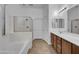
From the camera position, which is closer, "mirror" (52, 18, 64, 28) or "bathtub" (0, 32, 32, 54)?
"bathtub" (0, 32, 32, 54)

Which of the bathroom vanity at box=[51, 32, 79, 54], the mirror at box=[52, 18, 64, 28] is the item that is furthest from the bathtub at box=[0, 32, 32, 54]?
the mirror at box=[52, 18, 64, 28]

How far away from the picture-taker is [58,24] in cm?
543

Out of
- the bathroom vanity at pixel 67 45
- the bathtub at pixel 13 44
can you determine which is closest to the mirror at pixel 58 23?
the bathroom vanity at pixel 67 45

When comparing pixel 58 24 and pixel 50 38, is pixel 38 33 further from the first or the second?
pixel 58 24

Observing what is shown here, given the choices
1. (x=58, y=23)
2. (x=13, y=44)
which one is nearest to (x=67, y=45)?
(x=13, y=44)

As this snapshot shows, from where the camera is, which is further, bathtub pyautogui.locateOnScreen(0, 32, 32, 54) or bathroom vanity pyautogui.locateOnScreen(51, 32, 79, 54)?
bathtub pyautogui.locateOnScreen(0, 32, 32, 54)

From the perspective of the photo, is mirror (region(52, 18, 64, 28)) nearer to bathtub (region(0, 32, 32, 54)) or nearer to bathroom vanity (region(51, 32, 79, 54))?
bathroom vanity (region(51, 32, 79, 54))

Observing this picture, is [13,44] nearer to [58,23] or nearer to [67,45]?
[67,45]

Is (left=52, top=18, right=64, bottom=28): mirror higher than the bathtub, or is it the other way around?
(left=52, top=18, right=64, bottom=28): mirror

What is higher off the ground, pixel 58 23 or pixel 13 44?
pixel 58 23

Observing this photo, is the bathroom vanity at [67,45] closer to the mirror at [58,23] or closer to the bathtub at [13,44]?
the bathtub at [13,44]

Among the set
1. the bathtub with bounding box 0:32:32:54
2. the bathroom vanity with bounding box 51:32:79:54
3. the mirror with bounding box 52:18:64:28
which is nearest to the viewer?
the bathroom vanity with bounding box 51:32:79:54

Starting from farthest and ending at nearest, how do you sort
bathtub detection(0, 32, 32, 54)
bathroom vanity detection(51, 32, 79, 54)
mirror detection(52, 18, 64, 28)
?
mirror detection(52, 18, 64, 28) → bathtub detection(0, 32, 32, 54) → bathroom vanity detection(51, 32, 79, 54)
